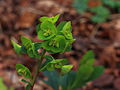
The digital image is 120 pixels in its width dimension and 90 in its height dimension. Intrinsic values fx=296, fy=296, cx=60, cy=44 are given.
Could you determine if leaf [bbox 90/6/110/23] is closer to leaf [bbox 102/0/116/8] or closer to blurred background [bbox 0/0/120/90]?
blurred background [bbox 0/0/120/90]

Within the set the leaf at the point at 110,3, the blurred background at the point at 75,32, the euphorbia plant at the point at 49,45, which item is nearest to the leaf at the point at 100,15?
the blurred background at the point at 75,32

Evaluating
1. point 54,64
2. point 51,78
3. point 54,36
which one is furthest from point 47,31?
point 51,78

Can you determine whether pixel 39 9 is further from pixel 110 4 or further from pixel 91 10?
pixel 110 4

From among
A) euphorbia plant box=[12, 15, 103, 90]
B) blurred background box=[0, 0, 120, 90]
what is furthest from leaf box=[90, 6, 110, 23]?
euphorbia plant box=[12, 15, 103, 90]

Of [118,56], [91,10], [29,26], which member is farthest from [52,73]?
[91,10]

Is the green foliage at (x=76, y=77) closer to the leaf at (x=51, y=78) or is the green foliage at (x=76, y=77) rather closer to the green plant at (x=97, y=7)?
the leaf at (x=51, y=78)

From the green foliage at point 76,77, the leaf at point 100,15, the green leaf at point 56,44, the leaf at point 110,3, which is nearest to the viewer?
the green leaf at point 56,44
